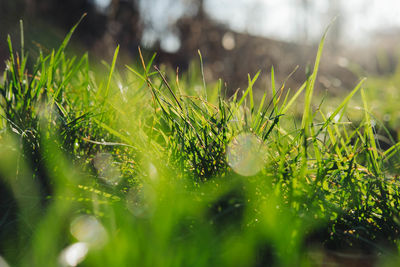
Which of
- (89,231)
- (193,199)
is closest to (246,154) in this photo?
(193,199)

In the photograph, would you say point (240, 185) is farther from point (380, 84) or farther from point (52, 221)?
point (380, 84)

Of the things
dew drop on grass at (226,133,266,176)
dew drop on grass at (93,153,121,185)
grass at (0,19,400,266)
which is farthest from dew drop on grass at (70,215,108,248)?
dew drop on grass at (226,133,266,176)

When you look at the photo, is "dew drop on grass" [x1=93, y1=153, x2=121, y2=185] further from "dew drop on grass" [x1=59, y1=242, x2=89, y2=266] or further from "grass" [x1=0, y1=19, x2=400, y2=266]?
"dew drop on grass" [x1=59, y1=242, x2=89, y2=266]

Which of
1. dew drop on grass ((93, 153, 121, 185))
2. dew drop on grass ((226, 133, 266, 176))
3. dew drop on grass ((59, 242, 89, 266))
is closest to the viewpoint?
dew drop on grass ((59, 242, 89, 266))

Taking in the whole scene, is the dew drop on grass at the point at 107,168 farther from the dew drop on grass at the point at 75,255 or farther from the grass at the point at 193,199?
the dew drop on grass at the point at 75,255

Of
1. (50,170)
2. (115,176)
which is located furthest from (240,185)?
(50,170)

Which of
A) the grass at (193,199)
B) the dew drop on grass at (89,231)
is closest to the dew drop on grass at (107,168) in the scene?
the grass at (193,199)
